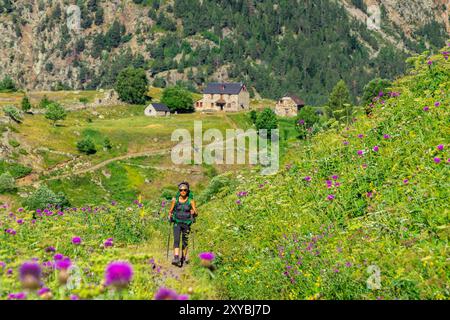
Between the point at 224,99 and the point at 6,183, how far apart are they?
81.4 metres

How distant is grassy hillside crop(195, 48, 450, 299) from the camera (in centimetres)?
770

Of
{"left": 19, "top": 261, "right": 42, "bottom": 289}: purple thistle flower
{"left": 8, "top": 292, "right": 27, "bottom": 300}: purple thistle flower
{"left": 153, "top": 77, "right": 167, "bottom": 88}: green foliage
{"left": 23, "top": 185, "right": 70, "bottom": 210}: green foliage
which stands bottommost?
{"left": 23, "top": 185, "right": 70, "bottom": 210}: green foliage

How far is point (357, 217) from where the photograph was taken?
1023 centimetres

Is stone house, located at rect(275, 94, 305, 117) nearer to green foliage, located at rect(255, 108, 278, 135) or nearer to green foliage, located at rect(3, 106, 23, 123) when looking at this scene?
green foliage, located at rect(255, 108, 278, 135)

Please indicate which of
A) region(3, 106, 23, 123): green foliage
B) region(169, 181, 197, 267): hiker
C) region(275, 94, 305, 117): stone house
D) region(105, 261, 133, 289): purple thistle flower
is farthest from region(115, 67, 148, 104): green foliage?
region(105, 261, 133, 289): purple thistle flower

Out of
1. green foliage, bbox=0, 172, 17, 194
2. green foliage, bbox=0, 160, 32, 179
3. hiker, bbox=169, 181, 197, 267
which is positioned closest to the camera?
hiker, bbox=169, 181, 197, 267

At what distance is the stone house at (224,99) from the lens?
13612 centimetres

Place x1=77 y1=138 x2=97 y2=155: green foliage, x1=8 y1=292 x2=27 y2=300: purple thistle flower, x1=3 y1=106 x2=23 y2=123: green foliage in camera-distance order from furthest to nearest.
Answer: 1. x1=3 y1=106 x2=23 y2=123: green foliage
2. x1=77 y1=138 x2=97 y2=155: green foliage
3. x1=8 y1=292 x2=27 y2=300: purple thistle flower

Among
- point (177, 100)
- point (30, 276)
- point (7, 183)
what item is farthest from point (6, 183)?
point (177, 100)

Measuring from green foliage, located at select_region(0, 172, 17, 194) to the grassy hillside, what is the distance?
50.8 m

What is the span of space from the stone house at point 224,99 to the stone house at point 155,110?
16.6 meters

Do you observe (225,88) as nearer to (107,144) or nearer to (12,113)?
(107,144)
